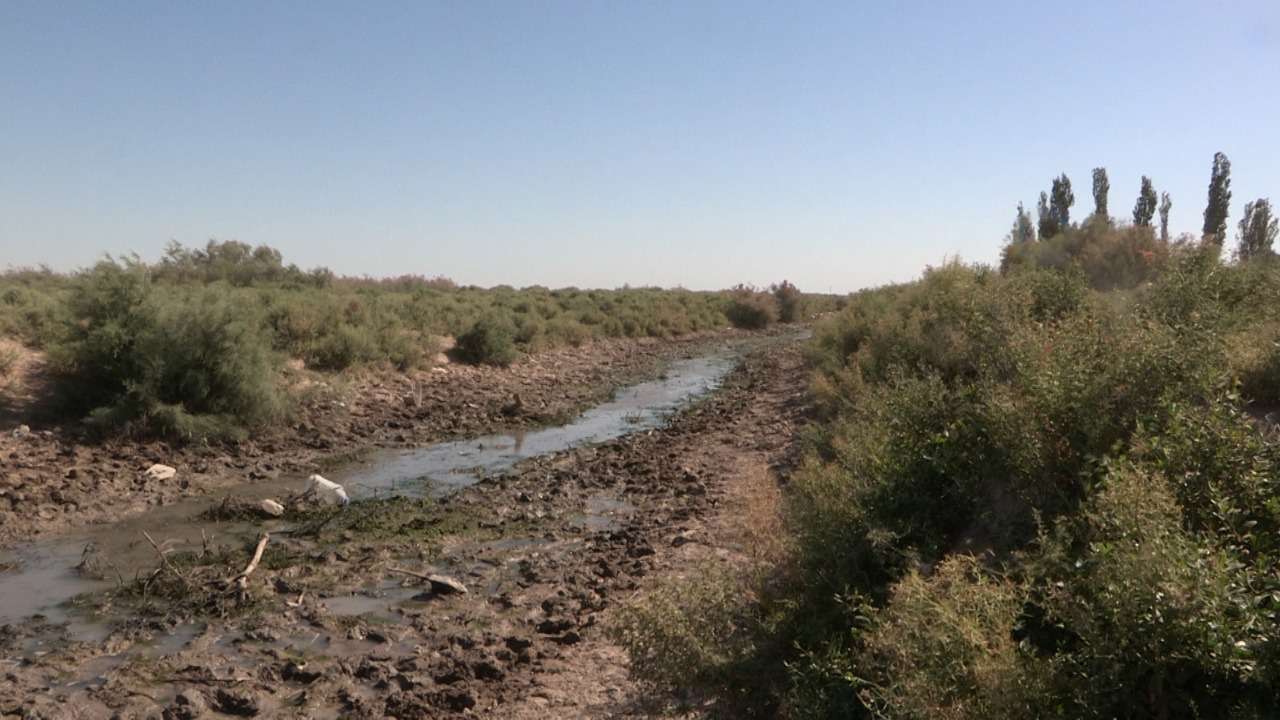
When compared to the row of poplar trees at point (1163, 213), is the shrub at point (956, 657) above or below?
below

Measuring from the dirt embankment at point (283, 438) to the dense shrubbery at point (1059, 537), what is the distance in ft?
28.3

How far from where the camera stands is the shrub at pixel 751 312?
50781 millimetres

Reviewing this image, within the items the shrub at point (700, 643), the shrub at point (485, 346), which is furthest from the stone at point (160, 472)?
the shrub at point (485, 346)

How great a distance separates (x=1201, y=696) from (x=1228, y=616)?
0.31 metres

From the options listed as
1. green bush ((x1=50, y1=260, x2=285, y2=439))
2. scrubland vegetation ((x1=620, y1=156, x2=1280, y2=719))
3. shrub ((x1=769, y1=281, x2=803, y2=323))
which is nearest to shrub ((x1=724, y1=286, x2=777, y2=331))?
shrub ((x1=769, y1=281, x2=803, y2=323))

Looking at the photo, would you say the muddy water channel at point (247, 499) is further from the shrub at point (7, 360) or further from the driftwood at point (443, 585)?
the shrub at point (7, 360)

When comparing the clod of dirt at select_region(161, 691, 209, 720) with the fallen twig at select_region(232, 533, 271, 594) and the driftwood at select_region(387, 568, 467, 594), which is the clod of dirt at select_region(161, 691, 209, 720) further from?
the driftwood at select_region(387, 568, 467, 594)

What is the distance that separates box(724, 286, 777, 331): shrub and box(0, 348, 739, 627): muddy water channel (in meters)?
31.6

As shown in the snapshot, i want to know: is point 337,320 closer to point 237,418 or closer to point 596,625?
point 237,418

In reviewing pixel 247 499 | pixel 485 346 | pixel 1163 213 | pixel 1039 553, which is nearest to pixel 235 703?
pixel 1039 553

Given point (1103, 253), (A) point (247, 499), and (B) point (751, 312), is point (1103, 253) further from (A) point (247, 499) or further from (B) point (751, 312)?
(B) point (751, 312)

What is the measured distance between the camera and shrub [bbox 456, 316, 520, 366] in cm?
2330

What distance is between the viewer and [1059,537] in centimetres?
362

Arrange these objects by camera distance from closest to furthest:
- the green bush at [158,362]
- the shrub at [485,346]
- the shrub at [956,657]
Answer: the shrub at [956,657] → the green bush at [158,362] → the shrub at [485,346]
